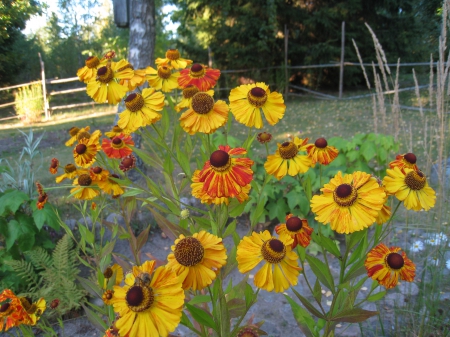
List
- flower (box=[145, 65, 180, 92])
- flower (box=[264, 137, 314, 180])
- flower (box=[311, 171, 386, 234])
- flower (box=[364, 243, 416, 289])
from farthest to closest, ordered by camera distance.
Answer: flower (box=[145, 65, 180, 92]), flower (box=[264, 137, 314, 180]), flower (box=[364, 243, 416, 289]), flower (box=[311, 171, 386, 234])

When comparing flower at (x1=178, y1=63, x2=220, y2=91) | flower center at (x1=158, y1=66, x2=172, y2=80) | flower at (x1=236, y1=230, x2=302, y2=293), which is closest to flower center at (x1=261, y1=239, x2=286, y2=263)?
flower at (x1=236, y1=230, x2=302, y2=293)

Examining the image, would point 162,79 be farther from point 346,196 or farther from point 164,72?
point 346,196

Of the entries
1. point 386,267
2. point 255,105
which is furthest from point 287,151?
point 386,267

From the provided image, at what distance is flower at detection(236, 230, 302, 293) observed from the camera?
27.0 inches

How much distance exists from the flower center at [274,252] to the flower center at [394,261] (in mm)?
269

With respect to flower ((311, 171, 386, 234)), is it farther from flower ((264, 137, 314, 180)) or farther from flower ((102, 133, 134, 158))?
flower ((102, 133, 134, 158))

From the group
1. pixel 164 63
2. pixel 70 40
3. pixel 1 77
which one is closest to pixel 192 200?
pixel 164 63

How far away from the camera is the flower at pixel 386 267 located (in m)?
0.77

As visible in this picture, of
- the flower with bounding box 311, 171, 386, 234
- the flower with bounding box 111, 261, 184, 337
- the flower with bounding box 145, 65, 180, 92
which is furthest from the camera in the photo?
the flower with bounding box 145, 65, 180, 92

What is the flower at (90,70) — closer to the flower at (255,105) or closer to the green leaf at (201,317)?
the flower at (255,105)

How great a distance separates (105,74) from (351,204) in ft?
2.28

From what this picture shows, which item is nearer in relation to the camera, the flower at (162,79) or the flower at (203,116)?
the flower at (203,116)

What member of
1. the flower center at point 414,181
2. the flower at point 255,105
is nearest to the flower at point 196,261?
the flower at point 255,105

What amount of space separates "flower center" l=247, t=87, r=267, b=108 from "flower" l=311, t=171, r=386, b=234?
0.86 feet
